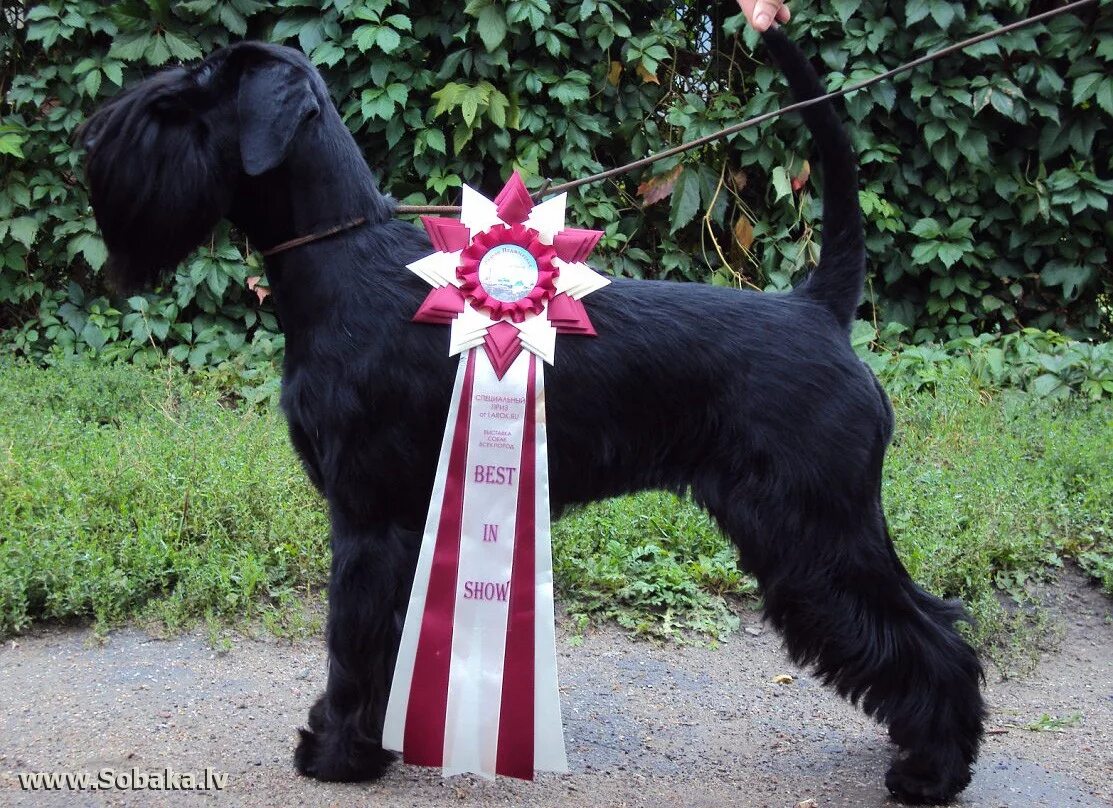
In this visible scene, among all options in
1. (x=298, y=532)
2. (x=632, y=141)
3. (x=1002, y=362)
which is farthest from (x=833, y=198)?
(x=632, y=141)

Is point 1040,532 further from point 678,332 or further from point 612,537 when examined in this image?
point 678,332

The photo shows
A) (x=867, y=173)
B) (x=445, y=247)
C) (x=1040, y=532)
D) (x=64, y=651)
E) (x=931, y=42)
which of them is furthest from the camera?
(x=867, y=173)

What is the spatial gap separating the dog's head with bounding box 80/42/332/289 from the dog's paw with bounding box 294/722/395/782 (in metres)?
1.48

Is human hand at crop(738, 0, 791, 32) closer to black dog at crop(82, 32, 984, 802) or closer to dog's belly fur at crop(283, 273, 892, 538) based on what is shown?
black dog at crop(82, 32, 984, 802)

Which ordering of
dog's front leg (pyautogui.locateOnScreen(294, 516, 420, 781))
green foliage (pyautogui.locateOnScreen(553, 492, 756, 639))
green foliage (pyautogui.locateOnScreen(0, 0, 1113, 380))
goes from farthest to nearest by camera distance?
1. green foliage (pyautogui.locateOnScreen(0, 0, 1113, 380))
2. green foliage (pyautogui.locateOnScreen(553, 492, 756, 639))
3. dog's front leg (pyautogui.locateOnScreen(294, 516, 420, 781))

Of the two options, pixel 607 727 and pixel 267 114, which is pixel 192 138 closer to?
pixel 267 114

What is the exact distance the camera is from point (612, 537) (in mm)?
4805

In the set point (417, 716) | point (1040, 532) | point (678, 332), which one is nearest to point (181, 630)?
point (417, 716)

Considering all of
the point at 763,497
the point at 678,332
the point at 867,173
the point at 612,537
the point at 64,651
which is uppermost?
the point at 867,173

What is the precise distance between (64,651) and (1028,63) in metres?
6.36

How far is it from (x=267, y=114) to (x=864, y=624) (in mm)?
2104

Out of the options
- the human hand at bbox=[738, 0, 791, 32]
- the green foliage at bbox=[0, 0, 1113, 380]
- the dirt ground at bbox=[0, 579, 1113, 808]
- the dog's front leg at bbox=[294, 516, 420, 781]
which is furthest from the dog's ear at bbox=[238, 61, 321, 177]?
the green foliage at bbox=[0, 0, 1113, 380]

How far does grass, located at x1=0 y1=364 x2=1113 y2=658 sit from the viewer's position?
425 centimetres

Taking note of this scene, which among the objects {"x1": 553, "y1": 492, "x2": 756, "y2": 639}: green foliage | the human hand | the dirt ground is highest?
the human hand
